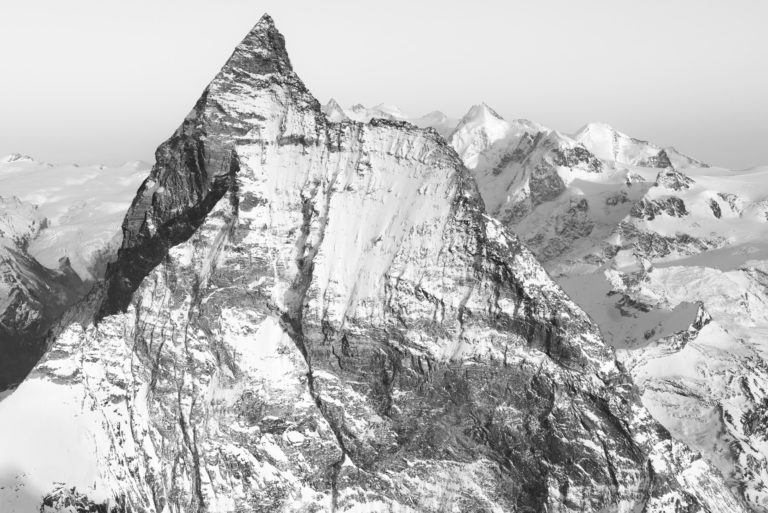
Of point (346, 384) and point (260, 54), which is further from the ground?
point (260, 54)

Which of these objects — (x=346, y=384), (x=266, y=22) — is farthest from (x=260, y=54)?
(x=346, y=384)

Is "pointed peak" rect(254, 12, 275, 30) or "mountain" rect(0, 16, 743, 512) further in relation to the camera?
"pointed peak" rect(254, 12, 275, 30)

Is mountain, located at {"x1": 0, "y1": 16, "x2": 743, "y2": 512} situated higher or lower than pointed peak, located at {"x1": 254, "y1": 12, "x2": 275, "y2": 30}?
lower

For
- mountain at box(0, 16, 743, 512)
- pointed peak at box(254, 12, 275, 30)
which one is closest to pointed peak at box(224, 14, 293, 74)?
pointed peak at box(254, 12, 275, 30)

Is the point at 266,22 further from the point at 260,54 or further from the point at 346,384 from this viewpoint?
the point at 346,384

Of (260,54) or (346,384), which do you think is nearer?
(346,384)

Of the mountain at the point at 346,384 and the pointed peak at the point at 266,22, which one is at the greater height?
the pointed peak at the point at 266,22

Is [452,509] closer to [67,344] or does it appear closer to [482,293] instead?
[482,293]

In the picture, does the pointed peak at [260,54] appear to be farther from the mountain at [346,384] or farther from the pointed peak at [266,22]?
the mountain at [346,384]

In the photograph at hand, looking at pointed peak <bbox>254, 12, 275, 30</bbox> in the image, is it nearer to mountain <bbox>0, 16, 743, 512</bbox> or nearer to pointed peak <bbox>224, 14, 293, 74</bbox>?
pointed peak <bbox>224, 14, 293, 74</bbox>

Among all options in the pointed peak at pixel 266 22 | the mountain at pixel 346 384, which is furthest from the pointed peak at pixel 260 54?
the mountain at pixel 346 384
